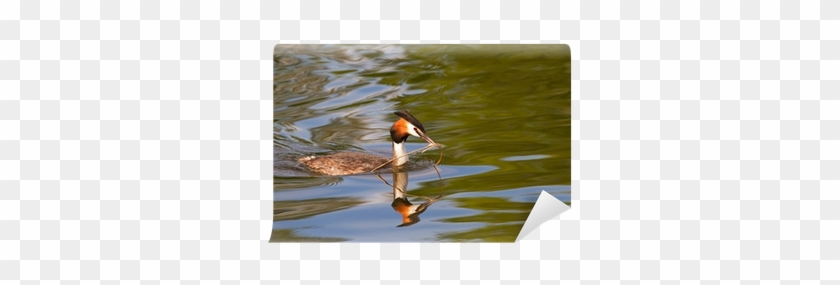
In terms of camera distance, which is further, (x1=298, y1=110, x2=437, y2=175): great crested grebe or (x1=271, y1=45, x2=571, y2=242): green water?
(x1=298, y1=110, x2=437, y2=175): great crested grebe

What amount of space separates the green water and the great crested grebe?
4cm

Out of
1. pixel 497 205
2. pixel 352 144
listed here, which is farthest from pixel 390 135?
pixel 497 205

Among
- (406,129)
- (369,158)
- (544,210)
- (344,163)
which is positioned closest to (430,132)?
(406,129)

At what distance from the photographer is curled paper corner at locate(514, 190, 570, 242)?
6.66 meters

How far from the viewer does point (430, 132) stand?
7148 millimetres

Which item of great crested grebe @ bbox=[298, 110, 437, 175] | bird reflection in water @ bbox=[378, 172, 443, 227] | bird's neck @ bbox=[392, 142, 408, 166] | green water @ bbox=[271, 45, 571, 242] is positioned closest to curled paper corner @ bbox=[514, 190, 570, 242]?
green water @ bbox=[271, 45, 571, 242]

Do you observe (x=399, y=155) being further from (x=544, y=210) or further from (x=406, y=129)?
(x=544, y=210)

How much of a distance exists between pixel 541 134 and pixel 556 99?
21cm

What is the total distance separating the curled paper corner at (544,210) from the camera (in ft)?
21.9

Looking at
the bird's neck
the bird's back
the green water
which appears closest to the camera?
the green water

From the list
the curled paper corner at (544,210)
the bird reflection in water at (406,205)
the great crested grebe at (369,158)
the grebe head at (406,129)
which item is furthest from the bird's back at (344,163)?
the curled paper corner at (544,210)

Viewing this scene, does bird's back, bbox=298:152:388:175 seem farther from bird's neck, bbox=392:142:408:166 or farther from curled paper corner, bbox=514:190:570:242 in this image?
curled paper corner, bbox=514:190:570:242

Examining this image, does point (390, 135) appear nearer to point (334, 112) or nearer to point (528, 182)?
point (334, 112)

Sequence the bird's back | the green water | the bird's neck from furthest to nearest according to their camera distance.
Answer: the bird's neck, the bird's back, the green water
